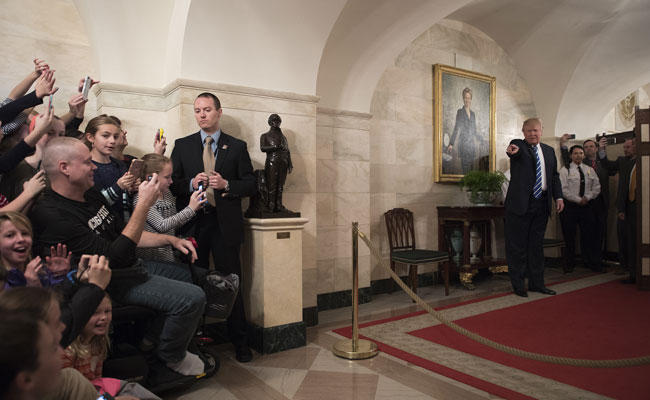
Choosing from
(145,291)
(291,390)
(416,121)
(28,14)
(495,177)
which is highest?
(28,14)

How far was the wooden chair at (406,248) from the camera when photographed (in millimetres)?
5441

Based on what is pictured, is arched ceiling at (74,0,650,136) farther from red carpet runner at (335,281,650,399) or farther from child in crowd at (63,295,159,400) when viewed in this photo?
red carpet runner at (335,281,650,399)

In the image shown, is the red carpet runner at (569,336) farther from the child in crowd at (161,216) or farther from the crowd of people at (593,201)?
the child in crowd at (161,216)

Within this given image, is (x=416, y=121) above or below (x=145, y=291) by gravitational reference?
above

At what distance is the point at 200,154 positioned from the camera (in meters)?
3.63

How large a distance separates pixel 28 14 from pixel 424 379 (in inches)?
179

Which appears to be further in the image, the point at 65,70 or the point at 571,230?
the point at 571,230

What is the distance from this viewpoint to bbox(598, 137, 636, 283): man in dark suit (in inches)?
247

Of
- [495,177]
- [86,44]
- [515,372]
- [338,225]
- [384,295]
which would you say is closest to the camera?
[515,372]

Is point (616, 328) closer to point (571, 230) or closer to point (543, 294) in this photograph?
point (543, 294)

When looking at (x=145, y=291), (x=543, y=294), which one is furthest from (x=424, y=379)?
(x=543, y=294)

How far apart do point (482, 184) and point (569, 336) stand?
276cm

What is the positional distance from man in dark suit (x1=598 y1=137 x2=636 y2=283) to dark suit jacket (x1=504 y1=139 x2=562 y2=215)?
5.68ft

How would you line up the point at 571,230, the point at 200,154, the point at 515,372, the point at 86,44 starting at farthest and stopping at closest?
1. the point at 571,230
2. the point at 86,44
3. the point at 200,154
4. the point at 515,372
